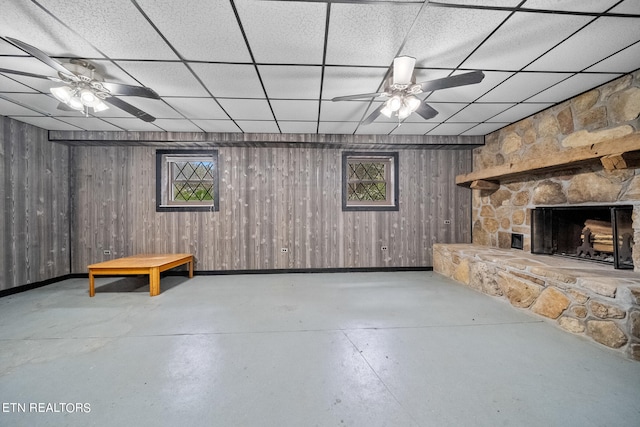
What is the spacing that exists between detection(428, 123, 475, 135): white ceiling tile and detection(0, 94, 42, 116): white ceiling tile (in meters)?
6.03

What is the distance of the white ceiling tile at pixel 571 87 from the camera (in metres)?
2.43

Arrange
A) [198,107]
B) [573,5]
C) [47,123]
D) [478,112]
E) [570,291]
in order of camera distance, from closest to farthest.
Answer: [573,5] → [570,291] → [198,107] → [478,112] → [47,123]

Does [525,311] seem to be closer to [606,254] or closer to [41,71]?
[606,254]

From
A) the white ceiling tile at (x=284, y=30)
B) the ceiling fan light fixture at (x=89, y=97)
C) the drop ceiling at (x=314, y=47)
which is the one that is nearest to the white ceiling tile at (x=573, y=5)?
the drop ceiling at (x=314, y=47)

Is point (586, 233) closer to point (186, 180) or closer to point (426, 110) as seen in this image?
point (426, 110)

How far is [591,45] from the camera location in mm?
1950

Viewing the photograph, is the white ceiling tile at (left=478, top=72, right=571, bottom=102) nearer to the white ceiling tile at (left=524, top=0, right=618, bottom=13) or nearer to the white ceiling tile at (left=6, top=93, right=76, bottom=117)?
the white ceiling tile at (left=524, top=0, right=618, bottom=13)

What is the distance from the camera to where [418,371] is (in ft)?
5.41

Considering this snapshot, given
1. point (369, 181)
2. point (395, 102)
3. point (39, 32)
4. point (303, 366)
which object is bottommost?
point (303, 366)

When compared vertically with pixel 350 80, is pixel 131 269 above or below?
below

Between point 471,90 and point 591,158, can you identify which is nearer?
point 591,158

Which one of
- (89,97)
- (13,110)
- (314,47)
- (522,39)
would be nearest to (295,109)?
(314,47)

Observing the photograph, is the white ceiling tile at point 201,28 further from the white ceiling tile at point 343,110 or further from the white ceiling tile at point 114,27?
the white ceiling tile at point 343,110

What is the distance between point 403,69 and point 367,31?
1.48ft
